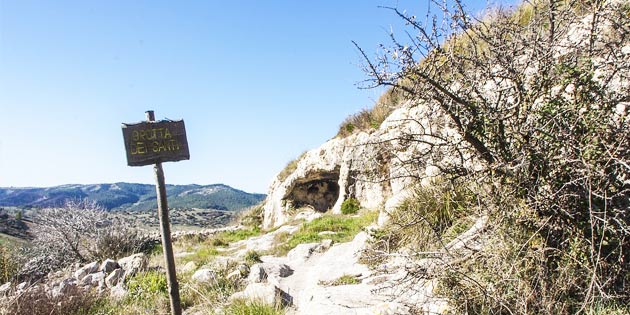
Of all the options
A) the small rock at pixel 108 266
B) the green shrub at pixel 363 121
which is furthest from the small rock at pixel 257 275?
the green shrub at pixel 363 121

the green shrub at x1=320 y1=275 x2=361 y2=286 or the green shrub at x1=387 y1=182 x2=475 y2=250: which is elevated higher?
the green shrub at x1=387 y1=182 x2=475 y2=250

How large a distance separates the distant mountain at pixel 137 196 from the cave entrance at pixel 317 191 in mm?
120059

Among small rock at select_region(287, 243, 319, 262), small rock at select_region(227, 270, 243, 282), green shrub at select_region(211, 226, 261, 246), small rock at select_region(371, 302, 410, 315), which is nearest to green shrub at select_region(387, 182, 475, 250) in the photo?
small rock at select_region(371, 302, 410, 315)

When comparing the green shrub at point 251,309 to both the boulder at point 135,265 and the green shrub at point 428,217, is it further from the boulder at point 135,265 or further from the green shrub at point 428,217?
the boulder at point 135,265

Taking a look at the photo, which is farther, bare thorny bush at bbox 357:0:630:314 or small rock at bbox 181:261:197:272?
small rock at bbox 181:261:197:272

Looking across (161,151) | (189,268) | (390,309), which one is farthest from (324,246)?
(390,309)

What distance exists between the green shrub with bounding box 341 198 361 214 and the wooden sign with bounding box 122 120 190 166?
9269 millimetres

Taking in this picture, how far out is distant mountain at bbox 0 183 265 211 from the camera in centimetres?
14396

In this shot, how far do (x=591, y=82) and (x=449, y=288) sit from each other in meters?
1.85

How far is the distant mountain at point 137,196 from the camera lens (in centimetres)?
14396

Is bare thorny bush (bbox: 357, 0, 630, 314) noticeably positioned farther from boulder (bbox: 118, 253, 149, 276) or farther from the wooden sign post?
boulder (bbox: 118, 253, 149, 276)

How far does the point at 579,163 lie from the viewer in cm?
275

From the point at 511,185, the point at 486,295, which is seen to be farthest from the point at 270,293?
the point at 511,185

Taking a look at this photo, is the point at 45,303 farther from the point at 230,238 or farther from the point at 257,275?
the point at 230,238
